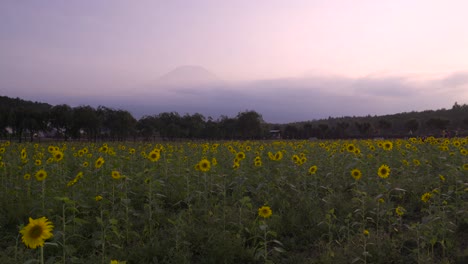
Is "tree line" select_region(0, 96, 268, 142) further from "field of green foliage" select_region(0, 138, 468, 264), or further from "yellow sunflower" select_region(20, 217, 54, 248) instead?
"yellow sunflower" select_region(20, 217, 54, 248)

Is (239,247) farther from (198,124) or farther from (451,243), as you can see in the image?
(198,124)

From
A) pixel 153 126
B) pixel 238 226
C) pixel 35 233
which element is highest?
pixel 153 126

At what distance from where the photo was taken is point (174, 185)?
22.9 ft

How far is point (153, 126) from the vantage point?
52.6 m

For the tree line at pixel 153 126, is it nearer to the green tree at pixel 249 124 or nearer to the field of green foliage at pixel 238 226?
the green tree at pixel 249 124

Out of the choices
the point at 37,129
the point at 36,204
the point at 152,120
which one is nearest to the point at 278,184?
the point at 36,204

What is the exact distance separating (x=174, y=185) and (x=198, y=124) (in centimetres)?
5096

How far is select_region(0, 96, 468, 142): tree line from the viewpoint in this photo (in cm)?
4344

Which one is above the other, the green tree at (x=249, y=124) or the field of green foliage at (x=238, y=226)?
the green tree at (x=249, y=124)

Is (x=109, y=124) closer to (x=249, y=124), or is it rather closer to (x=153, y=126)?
(x=153, y=126)

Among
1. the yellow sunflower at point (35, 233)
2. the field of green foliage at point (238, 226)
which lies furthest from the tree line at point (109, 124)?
the yellow sunflower at point (35, 233)

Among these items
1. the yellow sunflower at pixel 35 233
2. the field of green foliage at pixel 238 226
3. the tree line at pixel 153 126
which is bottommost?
the field of green foliage at pixel 238 226

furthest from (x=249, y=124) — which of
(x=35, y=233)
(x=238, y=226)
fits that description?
(x=35, y=233)

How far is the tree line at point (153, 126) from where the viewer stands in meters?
43.4
